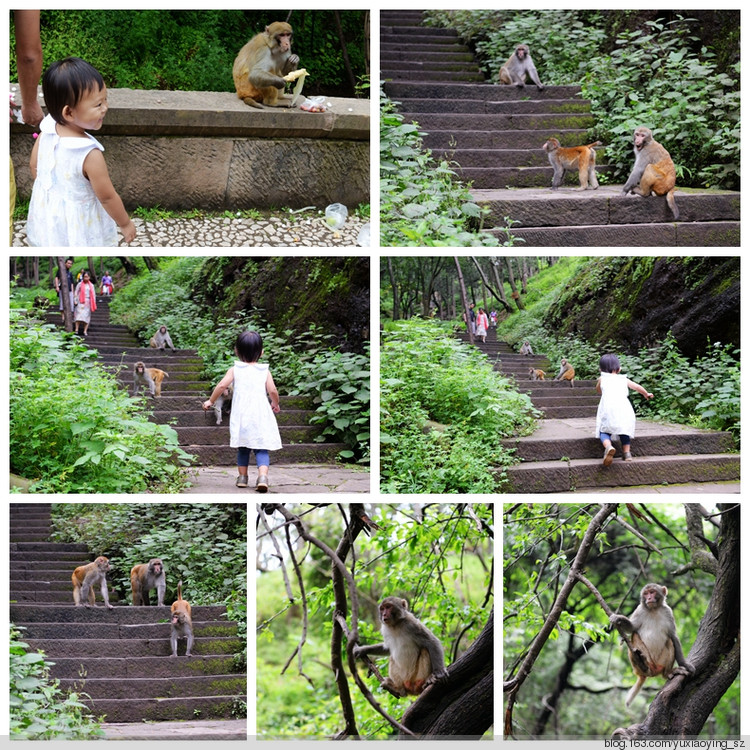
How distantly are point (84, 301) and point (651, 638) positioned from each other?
4.50 meters

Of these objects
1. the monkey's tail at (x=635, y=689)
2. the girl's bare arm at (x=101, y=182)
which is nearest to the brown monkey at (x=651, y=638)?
the monkey's tail at (x=635, y=689)

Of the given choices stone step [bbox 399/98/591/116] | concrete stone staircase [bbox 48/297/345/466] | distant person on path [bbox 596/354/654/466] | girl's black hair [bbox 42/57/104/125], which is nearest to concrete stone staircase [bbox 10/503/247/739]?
concrete stone staircase [bbox 48/297/345/466]

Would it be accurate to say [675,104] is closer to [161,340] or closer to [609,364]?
[609,364]

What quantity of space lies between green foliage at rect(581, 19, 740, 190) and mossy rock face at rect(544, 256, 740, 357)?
0.93 m

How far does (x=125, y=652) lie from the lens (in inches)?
181

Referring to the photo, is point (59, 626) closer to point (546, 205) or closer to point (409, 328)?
point (409, 328)

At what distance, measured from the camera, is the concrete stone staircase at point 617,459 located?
14.8 feet

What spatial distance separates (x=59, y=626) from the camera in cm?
452

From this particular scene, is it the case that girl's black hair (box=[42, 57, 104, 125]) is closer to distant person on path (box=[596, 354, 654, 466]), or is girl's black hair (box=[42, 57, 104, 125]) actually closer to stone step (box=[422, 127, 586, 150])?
stone step (box=[422, 127, 586, 150])

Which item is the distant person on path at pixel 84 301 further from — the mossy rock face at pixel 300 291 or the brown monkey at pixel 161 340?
the mossy rock face at pixel 300 291

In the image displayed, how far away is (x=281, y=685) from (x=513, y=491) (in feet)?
12.8

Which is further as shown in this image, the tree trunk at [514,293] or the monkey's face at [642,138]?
the tree trunk at [514,293]

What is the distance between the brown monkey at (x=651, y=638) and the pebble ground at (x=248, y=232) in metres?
2.99

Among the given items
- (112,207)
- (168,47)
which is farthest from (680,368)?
(168,47)
